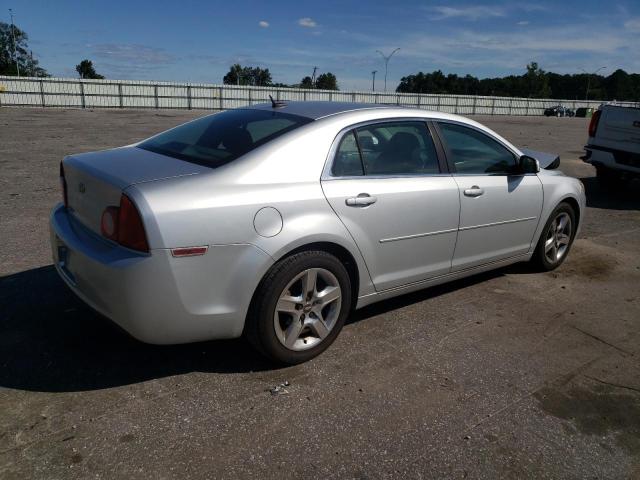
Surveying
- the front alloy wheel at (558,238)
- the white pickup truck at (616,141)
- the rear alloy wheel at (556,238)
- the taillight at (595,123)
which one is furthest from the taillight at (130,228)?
the taillight at (595,123)

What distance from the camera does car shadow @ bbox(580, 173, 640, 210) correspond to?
8984mm

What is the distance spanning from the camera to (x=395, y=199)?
11.8 feet

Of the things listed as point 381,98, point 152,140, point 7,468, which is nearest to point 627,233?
point 152,140

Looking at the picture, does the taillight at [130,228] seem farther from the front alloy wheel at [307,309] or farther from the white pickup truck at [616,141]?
the white pickup truck at [616,141]

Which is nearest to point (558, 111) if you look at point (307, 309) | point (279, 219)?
point (307, 309)

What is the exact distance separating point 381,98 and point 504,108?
17.9 metres

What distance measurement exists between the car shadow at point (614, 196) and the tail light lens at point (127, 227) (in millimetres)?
8195

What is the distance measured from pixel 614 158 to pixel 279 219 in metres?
8.25

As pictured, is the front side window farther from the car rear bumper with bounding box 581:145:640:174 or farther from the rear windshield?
the car rear bumper with bounding box 581:145:640:174

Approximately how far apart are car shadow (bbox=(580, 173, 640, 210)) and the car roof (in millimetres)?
6528

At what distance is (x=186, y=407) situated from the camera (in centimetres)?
287

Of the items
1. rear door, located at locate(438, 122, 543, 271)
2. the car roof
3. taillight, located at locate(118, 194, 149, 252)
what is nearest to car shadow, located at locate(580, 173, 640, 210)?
rear door, located at locate(438, 122, 543, 271)

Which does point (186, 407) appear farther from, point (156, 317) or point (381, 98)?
point (381, 98)

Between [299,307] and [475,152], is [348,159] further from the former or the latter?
[475,152]
